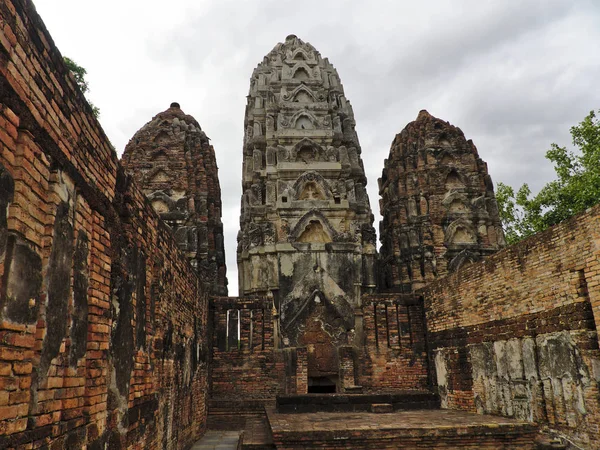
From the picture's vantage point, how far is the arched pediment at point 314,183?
20.8m

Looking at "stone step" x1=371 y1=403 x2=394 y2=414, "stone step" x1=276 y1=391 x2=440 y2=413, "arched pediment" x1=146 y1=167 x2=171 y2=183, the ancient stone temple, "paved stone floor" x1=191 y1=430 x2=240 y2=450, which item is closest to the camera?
the ancient stone temple

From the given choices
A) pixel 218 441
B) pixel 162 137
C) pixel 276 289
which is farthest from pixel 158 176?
pixel 218 441

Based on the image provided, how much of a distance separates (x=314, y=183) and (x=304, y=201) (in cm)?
107

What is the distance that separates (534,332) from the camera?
8664 mm

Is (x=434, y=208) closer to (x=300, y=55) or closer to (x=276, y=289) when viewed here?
(x=276, y=289)

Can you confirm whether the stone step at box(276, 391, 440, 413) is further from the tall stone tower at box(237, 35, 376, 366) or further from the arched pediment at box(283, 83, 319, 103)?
the arched pediment at box(283, 83, 319, 103)

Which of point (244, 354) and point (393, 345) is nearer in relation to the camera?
point (244, 354)

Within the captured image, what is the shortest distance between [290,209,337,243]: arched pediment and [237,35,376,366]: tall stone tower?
0.04 meters

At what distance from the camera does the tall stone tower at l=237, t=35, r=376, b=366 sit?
57.3 feet

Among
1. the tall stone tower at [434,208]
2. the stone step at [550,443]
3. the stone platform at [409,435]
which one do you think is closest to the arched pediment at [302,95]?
the tall stone tower at [434,208]

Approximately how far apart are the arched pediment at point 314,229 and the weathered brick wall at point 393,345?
617 centimetres

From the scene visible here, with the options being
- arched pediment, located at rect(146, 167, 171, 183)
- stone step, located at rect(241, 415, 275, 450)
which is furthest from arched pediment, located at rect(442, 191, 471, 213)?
stone step, located at rect(241, 415, 275, 450)

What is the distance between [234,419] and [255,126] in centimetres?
1436

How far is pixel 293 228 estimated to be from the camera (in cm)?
1958
